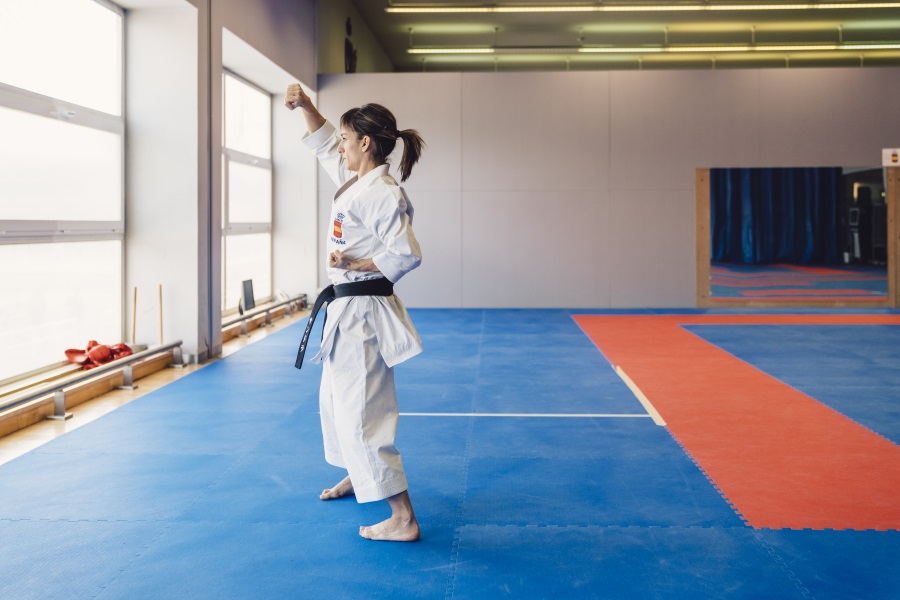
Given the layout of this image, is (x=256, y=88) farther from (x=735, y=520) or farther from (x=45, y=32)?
(x=735, y=520)

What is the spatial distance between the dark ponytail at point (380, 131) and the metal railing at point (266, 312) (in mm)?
4889

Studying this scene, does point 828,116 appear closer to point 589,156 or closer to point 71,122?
point 589,156

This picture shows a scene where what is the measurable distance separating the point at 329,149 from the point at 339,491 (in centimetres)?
129

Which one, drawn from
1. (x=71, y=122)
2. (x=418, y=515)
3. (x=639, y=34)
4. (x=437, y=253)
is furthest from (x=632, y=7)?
(x=418, y=515)

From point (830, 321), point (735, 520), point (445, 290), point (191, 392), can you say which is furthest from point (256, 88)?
point (735, 520)

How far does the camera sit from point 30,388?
4551 mm

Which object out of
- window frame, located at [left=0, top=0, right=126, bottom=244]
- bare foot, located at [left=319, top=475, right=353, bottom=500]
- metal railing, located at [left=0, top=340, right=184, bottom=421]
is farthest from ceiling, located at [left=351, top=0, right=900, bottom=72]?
bare foot, located at [left=319, top=475, right=353, bottom=500]

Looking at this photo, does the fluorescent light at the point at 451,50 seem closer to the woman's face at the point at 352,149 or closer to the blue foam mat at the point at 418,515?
the blue foam mat at the point at 418,515

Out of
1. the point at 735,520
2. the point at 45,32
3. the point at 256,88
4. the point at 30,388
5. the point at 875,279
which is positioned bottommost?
the point at 735,520

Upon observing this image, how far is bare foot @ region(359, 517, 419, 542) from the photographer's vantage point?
8.66ft

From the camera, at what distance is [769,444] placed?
3.80 metres

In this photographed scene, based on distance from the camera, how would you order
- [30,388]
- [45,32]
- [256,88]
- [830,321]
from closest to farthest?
[30,388]
[45,32]
[830,321]
[256,88]

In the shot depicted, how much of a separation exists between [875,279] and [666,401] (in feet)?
27.3

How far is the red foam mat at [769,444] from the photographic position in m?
2.94
